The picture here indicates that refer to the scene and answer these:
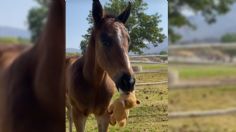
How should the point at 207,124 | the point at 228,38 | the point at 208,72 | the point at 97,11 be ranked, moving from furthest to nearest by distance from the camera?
the point at 207,124 < the point at 208,72 < the point at 228,38 < the point at 97,11

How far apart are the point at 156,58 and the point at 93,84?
0.51 ft

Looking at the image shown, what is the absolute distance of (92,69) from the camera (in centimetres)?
91

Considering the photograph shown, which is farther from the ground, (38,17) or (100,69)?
(38,17)

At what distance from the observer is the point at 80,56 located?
91 centimetres

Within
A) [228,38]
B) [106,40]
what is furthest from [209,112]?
[106,40]

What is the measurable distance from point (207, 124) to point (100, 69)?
2.07m

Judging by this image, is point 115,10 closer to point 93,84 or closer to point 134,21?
point 134,21

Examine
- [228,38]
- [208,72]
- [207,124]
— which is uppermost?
[228,38]

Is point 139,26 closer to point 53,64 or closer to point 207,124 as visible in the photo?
point 53,64

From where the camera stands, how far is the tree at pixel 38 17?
0.91 m

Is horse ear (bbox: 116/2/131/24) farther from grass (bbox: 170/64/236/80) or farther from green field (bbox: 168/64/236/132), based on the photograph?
green field (bbox: 168/64/236/132)

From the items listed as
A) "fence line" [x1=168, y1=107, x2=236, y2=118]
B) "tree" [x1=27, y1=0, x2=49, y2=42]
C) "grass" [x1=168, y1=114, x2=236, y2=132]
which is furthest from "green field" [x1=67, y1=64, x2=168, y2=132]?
"fence line" [x1=168, y1=107, x2=236, y2=118]

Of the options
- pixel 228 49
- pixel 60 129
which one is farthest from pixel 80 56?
pixel 228 49

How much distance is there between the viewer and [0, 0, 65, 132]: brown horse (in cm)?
86
